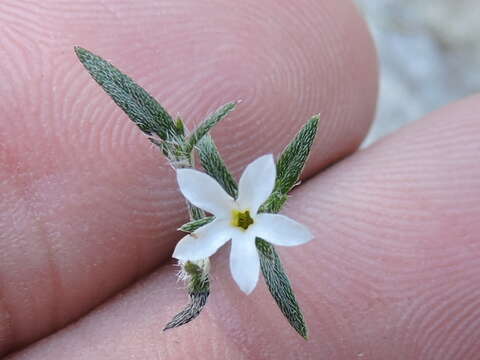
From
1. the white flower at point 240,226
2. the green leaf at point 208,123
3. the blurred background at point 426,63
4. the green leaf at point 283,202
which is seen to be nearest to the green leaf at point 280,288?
the green leaf at point 283,202

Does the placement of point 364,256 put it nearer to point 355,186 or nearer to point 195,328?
point 355,186

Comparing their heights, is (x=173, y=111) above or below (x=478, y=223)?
above

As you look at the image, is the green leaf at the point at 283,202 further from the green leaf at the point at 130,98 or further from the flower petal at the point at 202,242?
the green leaf at the point at 130,98

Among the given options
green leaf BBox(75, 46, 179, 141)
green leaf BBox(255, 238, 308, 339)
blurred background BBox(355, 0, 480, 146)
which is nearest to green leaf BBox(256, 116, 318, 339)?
green leaf BBox(255, 238, 308, 339)

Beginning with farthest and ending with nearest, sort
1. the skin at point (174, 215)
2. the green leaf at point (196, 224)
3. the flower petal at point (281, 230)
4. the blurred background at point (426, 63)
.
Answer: the blurred background at point (426, 63) < the skin at point (174, 215) < the green leaf at point (196, 224) < the flower petal at point (281, 230)

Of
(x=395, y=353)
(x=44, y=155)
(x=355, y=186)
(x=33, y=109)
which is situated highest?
(x=33, y=109)

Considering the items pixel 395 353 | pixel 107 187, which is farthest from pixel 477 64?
pixel 107 187

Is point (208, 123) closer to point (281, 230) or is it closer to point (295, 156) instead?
point (295, 156)
